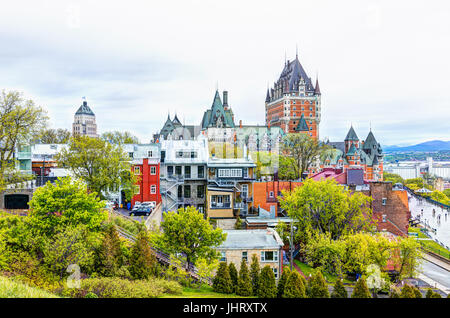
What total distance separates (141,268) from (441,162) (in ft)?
535

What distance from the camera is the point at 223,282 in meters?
20.5

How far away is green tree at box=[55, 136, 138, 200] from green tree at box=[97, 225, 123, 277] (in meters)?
12.8

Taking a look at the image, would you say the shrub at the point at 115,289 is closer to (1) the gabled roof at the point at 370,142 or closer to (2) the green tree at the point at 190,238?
(2) the green tree at the point at 190,238

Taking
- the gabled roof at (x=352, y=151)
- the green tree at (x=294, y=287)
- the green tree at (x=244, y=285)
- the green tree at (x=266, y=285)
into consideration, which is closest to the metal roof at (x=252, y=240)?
the green tree at (x=244, y=285)

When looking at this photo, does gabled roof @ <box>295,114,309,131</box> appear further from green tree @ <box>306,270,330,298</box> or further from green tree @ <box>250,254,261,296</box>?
green tree @ <box>306,270,330,298</box>

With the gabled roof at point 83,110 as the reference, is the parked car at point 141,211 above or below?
below

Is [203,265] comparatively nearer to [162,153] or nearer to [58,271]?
[58,271]

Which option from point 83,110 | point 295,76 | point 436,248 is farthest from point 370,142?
point 83,110

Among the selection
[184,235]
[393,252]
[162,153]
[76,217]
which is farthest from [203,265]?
[162,153]

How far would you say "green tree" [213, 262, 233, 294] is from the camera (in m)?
20.4

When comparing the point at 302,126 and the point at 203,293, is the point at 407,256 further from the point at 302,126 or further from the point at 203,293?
the point at 302,126

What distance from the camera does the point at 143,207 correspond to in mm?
35438

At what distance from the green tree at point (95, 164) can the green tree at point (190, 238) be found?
12500mm

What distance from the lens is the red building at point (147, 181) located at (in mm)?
40688
